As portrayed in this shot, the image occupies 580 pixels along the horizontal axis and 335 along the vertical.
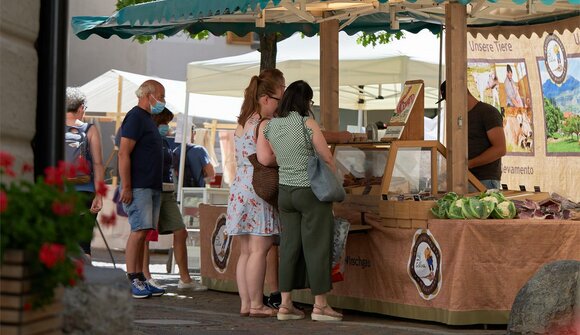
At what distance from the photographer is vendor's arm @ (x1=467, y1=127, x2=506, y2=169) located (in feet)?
35.6

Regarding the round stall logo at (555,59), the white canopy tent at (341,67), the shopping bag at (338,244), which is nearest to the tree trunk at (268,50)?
the white canopy tent at (341,67)

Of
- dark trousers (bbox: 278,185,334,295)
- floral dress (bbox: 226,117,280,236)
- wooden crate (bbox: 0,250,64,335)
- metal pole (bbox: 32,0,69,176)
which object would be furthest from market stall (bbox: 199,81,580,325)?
wooden crate (bbox: 0,250,64,335)

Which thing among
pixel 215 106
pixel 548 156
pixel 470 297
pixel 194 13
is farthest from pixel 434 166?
pixel 215 106

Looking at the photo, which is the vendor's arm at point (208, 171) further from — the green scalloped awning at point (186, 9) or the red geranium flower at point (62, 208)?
the red geranium flower at point (62, 208)

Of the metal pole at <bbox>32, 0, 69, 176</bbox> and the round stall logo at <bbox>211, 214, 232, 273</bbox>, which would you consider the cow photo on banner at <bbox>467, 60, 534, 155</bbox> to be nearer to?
the round stall logo at <bbox>211, 214, 232, 273</bbox>

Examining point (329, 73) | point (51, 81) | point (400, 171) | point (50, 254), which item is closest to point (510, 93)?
point (329, 73)

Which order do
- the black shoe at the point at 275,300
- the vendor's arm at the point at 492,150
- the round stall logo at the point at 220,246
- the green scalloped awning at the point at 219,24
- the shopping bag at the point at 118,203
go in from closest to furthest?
the black shoe at the point at 275,300, the vendor's arm at the point at 492,150, the green scalloped awning at the point at 219,24, the round stall logo at the point at 220,246, the shopping bag at the point at 118,203

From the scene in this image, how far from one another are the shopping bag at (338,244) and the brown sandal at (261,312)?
63 cm

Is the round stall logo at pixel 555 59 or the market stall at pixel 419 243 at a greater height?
the round stall logo at pixel 555 59

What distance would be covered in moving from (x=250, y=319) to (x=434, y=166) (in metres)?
1.93

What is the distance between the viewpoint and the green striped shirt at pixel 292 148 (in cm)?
924

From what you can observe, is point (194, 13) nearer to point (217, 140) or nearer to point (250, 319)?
point (250, 319)

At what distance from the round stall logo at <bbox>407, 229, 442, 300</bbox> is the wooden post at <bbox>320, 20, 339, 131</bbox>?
2.59 metres

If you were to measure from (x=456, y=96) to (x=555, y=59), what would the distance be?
3.82m
